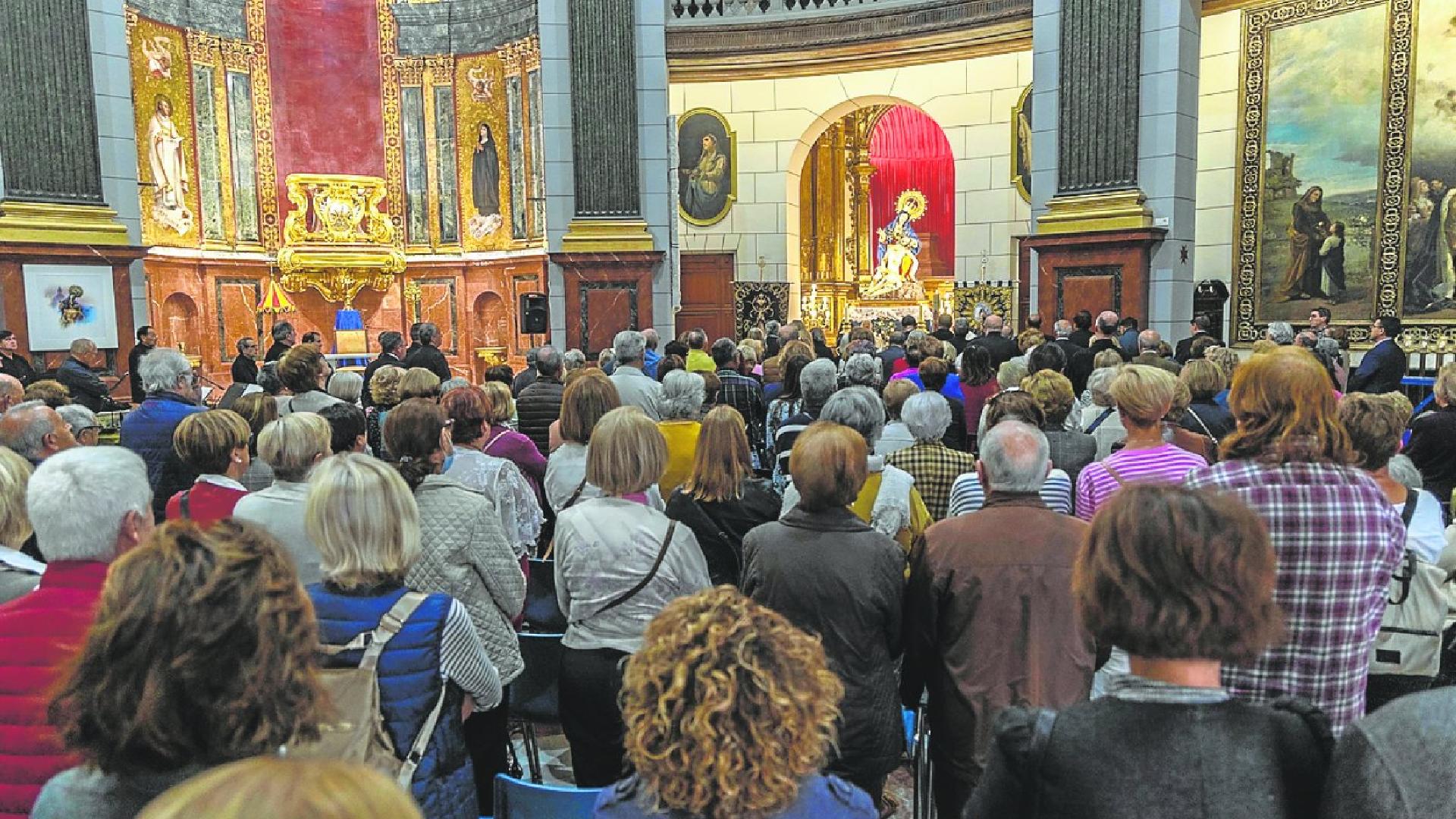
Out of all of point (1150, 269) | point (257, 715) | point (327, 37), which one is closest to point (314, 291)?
point (327, 37)

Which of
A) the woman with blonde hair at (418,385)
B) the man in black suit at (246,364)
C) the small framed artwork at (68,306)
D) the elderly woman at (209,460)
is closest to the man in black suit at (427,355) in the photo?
the man in black suit at (246,364)

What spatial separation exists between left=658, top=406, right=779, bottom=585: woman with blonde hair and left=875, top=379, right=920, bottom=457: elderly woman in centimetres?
100

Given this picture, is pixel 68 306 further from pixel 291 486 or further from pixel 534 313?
pixel 291 486

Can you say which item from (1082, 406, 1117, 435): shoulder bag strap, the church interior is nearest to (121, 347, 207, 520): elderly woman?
(1082, 406, 1117, 435): shoulder bag strap

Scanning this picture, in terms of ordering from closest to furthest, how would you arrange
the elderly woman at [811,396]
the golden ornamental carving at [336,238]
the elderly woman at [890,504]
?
the elderly woman at [890,504], the elderly woman at [811,396], the golden ornamental carving at [336,238]

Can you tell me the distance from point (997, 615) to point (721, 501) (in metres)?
1.17

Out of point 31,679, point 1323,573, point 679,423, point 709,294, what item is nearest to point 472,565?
point 31,679

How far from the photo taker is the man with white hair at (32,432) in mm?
3930

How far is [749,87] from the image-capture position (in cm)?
1585

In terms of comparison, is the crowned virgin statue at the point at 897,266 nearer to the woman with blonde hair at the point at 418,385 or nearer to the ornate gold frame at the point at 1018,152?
the ornate gold frame at the point at 1018,152

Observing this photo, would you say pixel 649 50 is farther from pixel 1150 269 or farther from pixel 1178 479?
pixel 1178 479

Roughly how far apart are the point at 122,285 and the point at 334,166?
17.7 ft

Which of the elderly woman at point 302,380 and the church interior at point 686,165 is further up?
the church interior at point 686,165

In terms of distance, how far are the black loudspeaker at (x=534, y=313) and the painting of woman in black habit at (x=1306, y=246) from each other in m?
8.84
